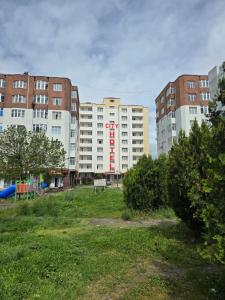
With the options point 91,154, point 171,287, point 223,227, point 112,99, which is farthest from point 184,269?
point 112,99

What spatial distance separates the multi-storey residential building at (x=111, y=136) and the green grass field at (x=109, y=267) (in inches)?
2814

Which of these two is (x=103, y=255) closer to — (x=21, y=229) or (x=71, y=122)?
(x=21, y=229)

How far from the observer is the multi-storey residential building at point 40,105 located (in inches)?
1869

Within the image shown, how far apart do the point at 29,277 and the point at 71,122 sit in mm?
48519

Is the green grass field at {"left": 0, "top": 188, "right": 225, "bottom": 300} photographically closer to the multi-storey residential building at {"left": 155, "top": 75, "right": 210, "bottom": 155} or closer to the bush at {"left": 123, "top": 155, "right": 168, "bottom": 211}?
the bush at {"left": 123, "top": 155, "right": 168, "bottom": 211}

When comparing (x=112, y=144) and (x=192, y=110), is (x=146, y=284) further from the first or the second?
(x=112, y=144)

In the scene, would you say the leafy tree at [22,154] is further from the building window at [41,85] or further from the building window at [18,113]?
the building window at [41,85]

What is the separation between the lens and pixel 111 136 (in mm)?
83562

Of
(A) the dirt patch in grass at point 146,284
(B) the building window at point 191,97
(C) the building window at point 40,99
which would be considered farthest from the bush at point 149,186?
(B) the building window at point 191,97

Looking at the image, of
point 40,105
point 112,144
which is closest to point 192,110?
point 40,105

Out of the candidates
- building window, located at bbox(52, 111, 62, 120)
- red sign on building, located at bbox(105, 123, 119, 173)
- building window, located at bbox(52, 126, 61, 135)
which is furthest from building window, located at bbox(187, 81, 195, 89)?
red sign on building, located at bbox(105, 123, 119, 173)

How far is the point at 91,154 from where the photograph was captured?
266 ft

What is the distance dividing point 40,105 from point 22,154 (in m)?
20.5

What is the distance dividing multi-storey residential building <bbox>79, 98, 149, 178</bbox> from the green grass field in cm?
7148
